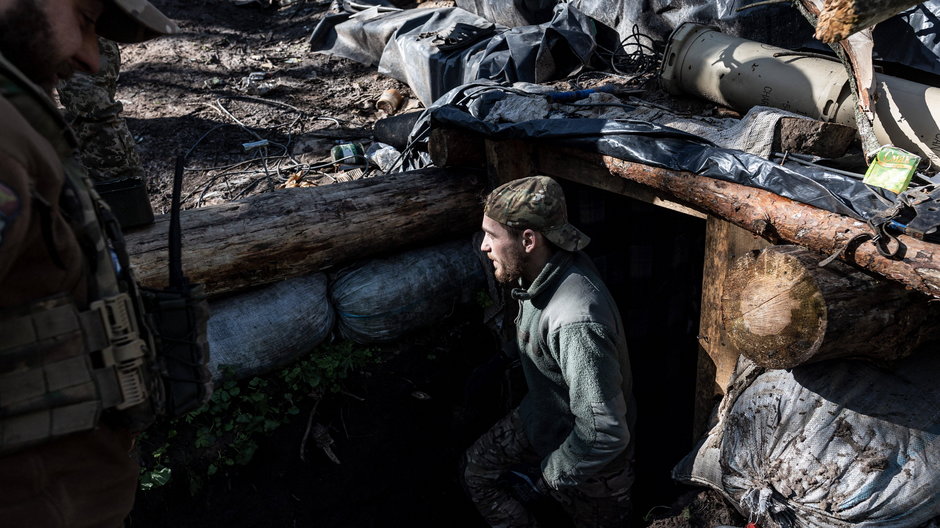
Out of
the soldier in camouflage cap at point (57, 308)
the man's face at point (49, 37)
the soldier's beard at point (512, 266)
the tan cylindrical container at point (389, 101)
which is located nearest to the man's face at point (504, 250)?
the soldier's beard at point (512, 266)

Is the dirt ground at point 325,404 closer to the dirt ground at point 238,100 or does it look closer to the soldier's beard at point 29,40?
the dirt ground at point 238,100

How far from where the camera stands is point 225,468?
362 cm

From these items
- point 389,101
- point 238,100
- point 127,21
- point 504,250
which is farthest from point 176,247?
point 238,100

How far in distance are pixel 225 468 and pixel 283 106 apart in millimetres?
4197

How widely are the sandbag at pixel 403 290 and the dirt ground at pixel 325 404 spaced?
0.74 ft

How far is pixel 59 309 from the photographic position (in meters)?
1.53

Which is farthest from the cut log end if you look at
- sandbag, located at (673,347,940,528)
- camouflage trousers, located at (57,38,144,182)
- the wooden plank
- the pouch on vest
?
camouflage trousers, located at (57,38,144,182)

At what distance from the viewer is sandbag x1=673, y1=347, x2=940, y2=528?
2156 millimetres

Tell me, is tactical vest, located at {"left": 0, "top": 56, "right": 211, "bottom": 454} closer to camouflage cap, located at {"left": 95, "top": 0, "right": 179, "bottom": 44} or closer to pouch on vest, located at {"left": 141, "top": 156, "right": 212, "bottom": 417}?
pouch on vest, located at {"left": 141, "top": 156, "right": 212, "bottom": 417}

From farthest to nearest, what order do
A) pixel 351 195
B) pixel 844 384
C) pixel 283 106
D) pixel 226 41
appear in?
1. pixel 226 41
2. pixel 283 106
3. pixel 351 195
4. pixel 844 384

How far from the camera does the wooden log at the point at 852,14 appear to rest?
5.47 ft

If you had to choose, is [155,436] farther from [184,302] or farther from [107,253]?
[107,253]

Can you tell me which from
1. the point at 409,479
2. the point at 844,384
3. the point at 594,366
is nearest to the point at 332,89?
the point at 409,479

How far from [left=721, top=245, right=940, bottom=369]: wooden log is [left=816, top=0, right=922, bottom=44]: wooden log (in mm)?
757
